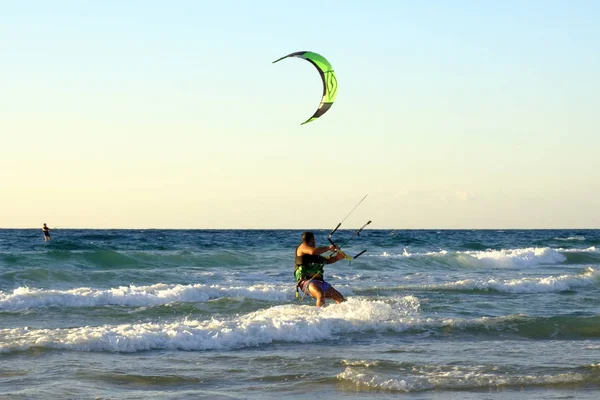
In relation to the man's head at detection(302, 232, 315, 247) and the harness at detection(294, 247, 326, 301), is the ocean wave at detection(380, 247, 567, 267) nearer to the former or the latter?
the harness at detection(294, 247, 326, 301)

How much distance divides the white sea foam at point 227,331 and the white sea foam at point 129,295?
3.81 m

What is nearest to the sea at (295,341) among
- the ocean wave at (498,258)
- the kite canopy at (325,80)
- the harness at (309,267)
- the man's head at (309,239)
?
the harness at (309,267)

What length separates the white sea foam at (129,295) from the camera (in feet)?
52.0

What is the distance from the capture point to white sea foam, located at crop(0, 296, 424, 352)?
1093cm

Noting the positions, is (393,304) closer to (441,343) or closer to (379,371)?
(441,343)

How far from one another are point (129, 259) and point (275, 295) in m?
12.1

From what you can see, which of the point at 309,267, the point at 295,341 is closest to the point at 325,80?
the point at 309,267

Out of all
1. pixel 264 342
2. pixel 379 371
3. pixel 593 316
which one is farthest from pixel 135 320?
pixel 593 316

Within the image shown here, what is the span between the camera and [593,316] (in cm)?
1397

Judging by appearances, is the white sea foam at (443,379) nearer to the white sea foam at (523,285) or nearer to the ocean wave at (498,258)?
the white sea foam at (523,285)

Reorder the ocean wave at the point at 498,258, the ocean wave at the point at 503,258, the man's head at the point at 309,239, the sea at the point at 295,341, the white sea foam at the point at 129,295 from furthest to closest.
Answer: the ocean wave at the point at 498,258 < the ocean wave at the point at 503,258 < the white sea foam at the point at 129,295 < the man's head at the point at 309,239 < the sea at the point at 295,341

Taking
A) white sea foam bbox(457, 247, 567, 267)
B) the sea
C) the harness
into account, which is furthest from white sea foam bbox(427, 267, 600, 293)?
white sea foam bbox(457, 247, 567, 267)

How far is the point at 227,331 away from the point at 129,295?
570cm

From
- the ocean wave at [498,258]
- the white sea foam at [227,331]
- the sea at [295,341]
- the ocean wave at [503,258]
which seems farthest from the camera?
the ocean wave at [498,258]
